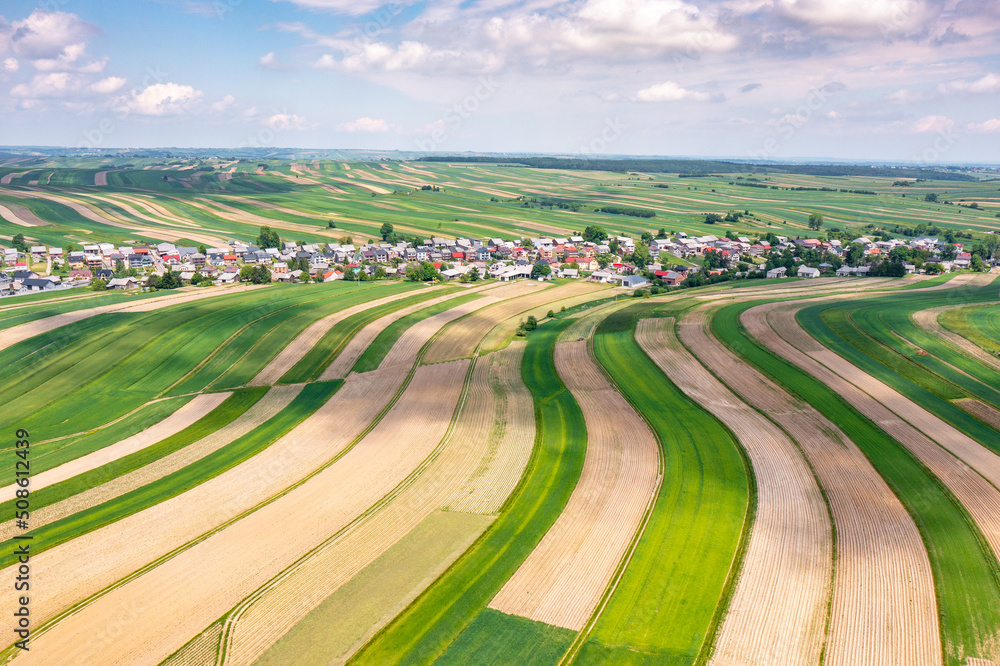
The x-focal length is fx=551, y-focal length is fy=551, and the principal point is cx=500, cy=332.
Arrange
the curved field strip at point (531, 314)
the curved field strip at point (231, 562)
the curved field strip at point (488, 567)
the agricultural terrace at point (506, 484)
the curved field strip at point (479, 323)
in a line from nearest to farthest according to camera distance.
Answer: the curved field strip at point (488, 567), the curved field strip at point (231, 562), the agricultural terrace at point (506, 484), the curved field strip at point (479, 323), the curved field strip at point (531, 314)

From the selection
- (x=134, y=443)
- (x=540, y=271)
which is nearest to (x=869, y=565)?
(x=134, y=443)

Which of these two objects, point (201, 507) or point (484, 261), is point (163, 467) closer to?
point (201, 507)

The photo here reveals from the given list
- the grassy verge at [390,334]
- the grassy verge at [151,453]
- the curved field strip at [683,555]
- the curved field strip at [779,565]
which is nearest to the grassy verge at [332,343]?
the grassy verge at [390,334]

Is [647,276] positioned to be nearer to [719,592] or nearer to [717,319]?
[717,319]

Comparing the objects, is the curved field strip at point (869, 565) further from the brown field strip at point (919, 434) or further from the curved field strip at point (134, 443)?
the curved field strip at point (134, 443)

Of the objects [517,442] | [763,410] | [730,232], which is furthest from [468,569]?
[730,232]
